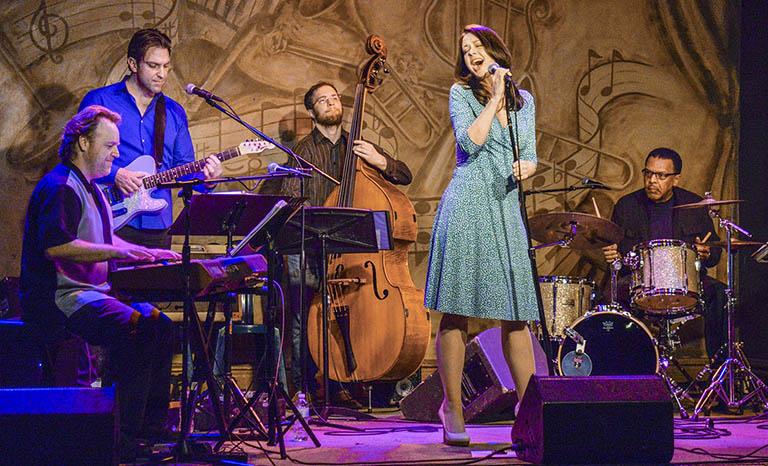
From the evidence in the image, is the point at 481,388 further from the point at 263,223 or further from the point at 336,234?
the point at 263,223

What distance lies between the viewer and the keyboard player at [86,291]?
162 inches

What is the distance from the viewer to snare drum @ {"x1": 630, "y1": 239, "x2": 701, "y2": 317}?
19.9 ft

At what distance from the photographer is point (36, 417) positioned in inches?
130

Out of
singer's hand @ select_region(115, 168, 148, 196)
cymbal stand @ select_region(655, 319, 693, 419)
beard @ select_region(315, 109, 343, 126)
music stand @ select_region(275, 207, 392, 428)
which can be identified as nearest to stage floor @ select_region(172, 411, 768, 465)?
music stand @ select_region(275, 207, 392, 428)

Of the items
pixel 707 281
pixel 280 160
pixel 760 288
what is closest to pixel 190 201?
pixel 280 160

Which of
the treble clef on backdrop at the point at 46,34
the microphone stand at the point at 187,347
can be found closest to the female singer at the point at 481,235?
the microphone stand at the point at 187,347

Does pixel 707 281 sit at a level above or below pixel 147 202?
below

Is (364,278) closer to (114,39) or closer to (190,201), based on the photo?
(190,201)

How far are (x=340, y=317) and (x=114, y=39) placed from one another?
2966 millimetres

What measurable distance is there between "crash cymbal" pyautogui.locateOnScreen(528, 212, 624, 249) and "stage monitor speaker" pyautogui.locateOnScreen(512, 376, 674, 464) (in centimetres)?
263

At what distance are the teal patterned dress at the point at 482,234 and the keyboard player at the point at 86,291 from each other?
1.30 m

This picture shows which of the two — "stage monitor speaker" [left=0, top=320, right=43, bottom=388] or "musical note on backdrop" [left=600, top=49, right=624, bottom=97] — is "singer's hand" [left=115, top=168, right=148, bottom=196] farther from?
"musical note on backdrop" [left=600, top=49, right=624, bottom=97]

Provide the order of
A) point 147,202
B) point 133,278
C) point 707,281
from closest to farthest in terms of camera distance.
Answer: point 133,278, point 147,202, point 707,281

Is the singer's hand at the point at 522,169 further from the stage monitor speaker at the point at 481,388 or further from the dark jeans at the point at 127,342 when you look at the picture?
the dark jeans at the point at 127,342
